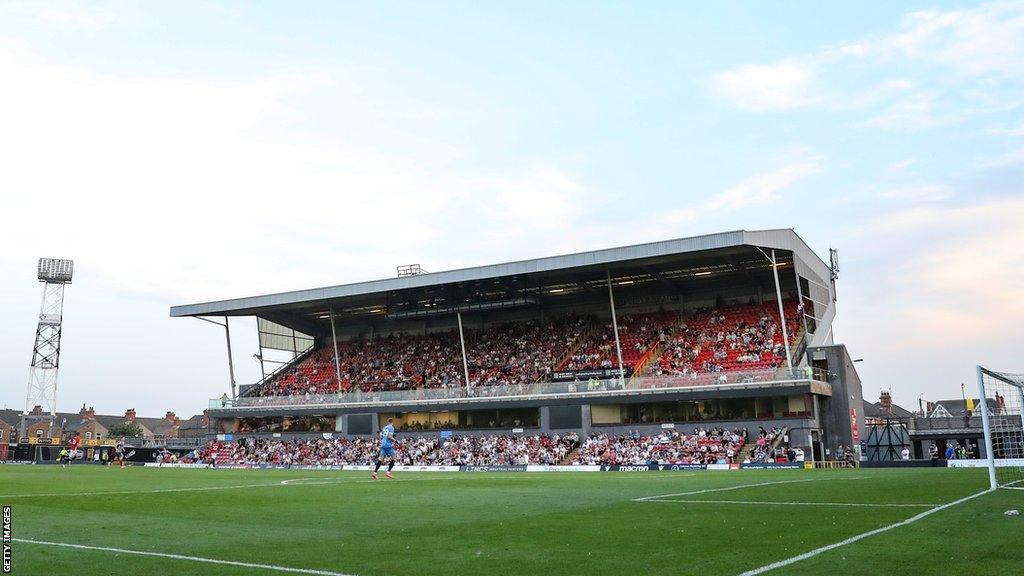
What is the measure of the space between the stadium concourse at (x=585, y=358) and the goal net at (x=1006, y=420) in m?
17.0

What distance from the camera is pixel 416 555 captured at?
30.3ft

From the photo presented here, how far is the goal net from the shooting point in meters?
18.7

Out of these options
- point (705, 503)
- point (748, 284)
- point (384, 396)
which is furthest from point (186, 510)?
point (748, 284)

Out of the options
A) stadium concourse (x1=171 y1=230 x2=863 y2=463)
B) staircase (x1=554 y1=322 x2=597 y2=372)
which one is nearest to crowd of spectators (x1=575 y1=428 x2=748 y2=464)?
stadium concourse (x1=171 y1=230 x2=863 y2=463)

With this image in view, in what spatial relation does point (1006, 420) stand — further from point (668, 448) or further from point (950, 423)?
point (950, 423)

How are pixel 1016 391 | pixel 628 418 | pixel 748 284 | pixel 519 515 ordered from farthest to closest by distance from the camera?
pixel 748 284 < pixel 628 418 < pixel 1016 391 < pixel 519 515

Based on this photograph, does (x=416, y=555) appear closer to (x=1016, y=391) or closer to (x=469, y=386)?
(x=1016, y=391)

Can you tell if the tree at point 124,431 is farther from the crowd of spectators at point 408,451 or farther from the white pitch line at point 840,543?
the white pitch line at point 840,543

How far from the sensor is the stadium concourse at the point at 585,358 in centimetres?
4762

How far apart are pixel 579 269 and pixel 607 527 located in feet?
139

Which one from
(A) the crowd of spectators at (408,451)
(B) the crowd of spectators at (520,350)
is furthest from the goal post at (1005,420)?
(B) the crowd of spectators at (520,350)

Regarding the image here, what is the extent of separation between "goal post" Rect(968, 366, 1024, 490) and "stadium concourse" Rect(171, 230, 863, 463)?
55.6 ft

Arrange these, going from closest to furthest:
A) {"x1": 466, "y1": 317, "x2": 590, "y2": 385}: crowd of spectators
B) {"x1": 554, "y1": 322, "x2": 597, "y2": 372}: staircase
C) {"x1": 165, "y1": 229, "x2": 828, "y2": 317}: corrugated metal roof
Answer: {"x1": 165, "y1": 229, "x2": 828, "y2": 317}: corrugated metal roof < {"x1": 554, "y1": 322, "x2": 597, "y2": 372}: staircase < {"x1": 466, "y1": 317, "x2": 590, "y2": 385}: crowd of spectators

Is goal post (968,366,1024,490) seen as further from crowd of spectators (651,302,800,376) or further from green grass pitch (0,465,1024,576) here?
crowd of spectators (651,302,800,376)
